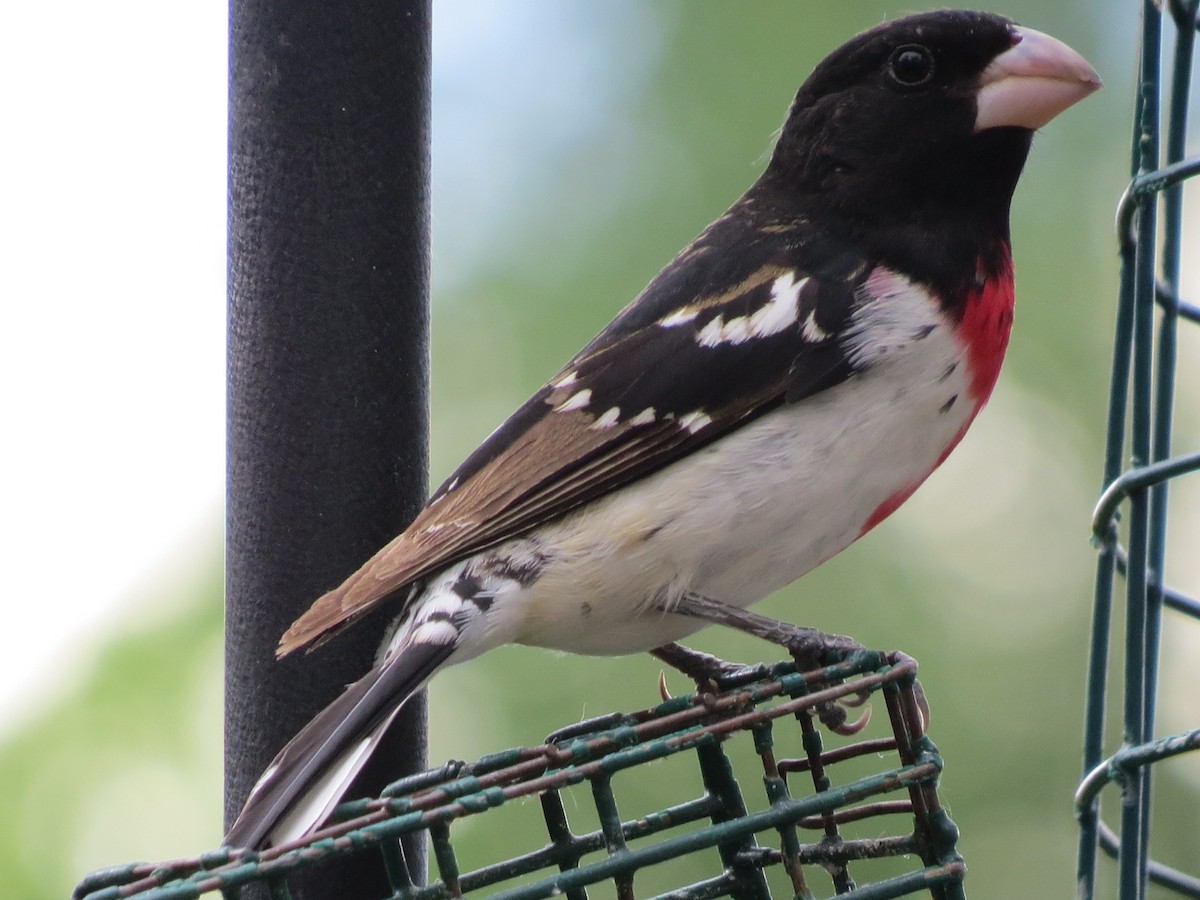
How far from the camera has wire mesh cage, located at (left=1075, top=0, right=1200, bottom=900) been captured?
1886mm

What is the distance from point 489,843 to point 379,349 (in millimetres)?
2373

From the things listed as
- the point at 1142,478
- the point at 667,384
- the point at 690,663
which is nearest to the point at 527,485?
the point at 667,384

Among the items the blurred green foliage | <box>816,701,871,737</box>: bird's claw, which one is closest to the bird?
<box>816,701,871,737</box>: bird's claw

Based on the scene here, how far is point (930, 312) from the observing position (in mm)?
2336

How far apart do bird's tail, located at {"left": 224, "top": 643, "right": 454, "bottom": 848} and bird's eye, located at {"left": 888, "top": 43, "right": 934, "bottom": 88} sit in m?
1.27

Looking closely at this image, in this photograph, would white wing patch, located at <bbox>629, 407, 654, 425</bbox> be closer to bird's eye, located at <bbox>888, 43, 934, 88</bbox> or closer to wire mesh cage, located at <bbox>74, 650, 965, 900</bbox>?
wire mesh cage, located at <bbox>74, 650, 965, 900</bbox>

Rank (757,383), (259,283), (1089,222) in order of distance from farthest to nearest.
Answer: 1. (1089,222)
2. (757,383)
3. (259,283)

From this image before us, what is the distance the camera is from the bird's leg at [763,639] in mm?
2084

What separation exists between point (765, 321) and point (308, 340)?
2.31ft

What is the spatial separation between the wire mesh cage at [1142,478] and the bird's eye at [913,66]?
1.66ft

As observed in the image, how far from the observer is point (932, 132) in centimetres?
254

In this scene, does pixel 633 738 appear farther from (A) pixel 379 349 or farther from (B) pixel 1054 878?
(B) pixel 1054 878

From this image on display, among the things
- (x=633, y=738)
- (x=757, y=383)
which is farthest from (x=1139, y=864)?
(x=757, y=383)

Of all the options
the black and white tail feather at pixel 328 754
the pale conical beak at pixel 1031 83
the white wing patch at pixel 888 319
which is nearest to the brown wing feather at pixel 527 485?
the black and white tail feather at pixel 328 754
